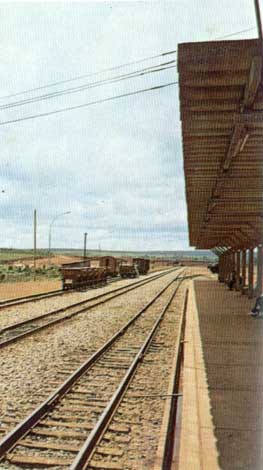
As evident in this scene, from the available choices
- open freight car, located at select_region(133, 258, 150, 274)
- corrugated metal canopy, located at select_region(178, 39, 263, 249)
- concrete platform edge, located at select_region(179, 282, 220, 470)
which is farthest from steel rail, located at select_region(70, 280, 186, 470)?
open freight car, located at select_region(133, 258, 150, 274)

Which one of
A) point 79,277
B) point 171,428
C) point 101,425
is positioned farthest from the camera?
A: point 79,277

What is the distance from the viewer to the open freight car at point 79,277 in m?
33.2

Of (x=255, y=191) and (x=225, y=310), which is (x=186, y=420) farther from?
(x=225, y=310)

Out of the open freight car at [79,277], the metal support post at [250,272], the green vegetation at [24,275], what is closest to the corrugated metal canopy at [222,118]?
the metal support post at [250,272]

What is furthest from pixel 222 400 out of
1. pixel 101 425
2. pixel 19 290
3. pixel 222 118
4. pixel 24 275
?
pixel 24 275

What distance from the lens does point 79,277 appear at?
113ft

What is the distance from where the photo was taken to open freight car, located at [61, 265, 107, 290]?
109ft

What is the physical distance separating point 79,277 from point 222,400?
2776 centimetres

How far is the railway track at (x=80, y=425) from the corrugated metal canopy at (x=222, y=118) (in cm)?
397

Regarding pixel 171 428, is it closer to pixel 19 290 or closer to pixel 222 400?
pixel 222 400

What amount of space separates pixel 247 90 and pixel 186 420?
12.5 feet

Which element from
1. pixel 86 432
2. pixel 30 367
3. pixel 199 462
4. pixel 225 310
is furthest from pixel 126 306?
pixel 199 462

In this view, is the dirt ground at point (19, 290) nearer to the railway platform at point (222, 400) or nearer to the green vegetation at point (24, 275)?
the green vegetation at point (24, 275)

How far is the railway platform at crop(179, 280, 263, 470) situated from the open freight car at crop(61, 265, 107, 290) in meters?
19.9
